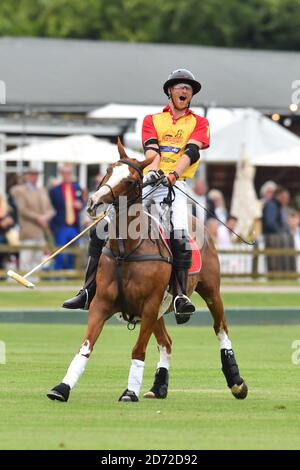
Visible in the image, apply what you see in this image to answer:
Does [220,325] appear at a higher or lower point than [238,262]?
lower

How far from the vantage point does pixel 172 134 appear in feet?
38.1

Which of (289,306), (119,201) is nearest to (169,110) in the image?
(119,201)

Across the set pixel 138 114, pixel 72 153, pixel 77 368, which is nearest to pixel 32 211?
pixel 72 153

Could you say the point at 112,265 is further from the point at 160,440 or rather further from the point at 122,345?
the point at 122,345

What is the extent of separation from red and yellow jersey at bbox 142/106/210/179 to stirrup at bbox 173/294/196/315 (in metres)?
1.01

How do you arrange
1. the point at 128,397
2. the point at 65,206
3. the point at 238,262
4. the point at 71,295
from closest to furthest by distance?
the point at 128,397 < the point at 71,295 < the point at 65,206 < the point at 238,262

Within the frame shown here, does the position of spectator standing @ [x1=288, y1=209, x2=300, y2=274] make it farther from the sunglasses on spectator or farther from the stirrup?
the stirrup

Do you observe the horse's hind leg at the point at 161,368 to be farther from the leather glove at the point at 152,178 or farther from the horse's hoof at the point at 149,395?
the leather glove at the point at 152,178

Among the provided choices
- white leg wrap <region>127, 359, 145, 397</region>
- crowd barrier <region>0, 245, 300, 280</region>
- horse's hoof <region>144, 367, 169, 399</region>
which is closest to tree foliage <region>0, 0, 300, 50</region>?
crowd barrier <region>0, 245, 300, 280</region>

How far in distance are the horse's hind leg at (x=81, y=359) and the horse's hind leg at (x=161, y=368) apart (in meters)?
0.77

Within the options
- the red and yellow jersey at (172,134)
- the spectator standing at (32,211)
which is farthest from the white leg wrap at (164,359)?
the spectator standing at (32,211)

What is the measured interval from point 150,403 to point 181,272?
103 cm

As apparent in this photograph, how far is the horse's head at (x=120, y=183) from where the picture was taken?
10305 millimetres

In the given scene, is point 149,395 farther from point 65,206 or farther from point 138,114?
point 138,114
